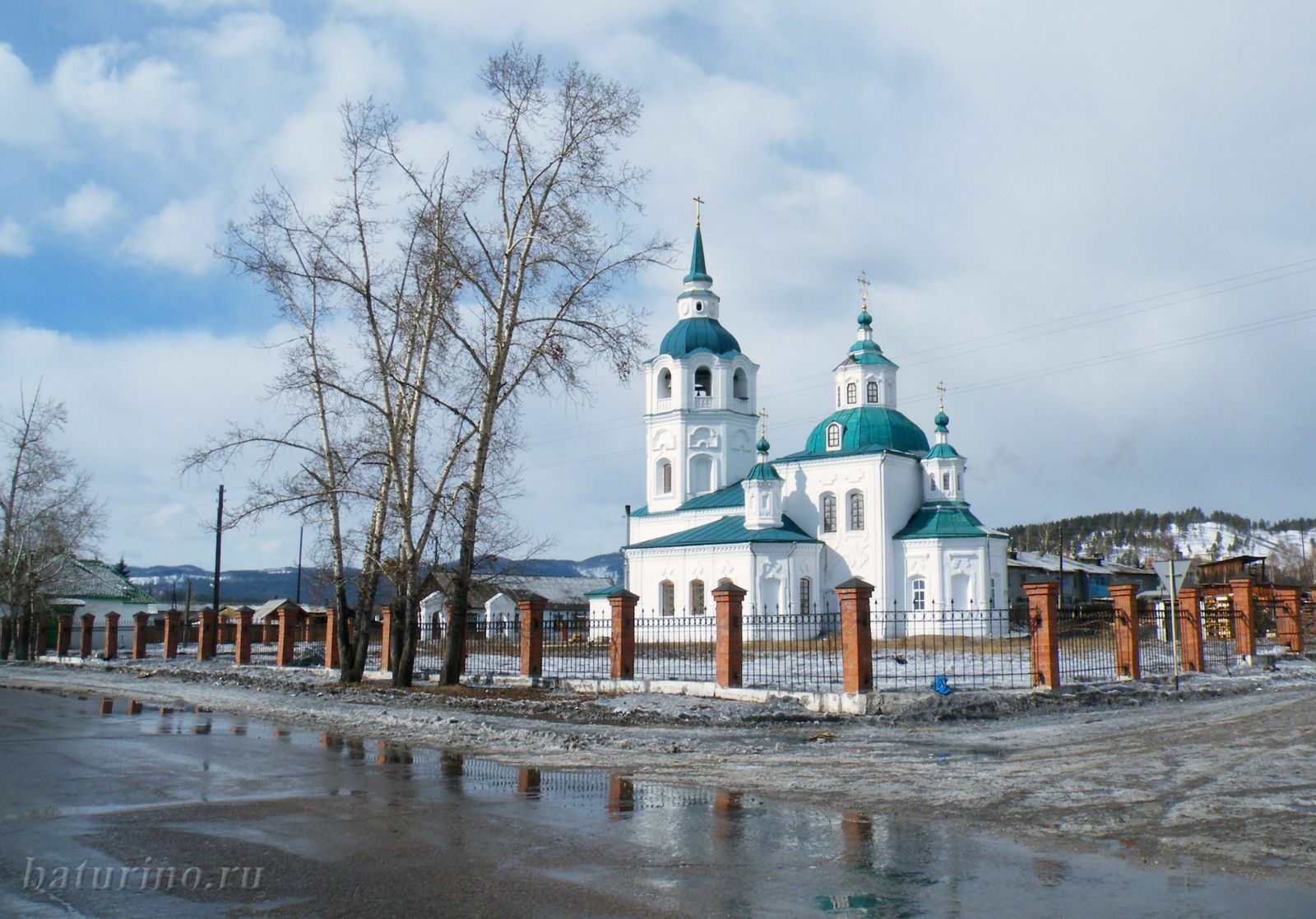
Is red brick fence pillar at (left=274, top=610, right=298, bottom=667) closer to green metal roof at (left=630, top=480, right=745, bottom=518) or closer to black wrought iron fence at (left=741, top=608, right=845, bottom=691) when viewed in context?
black wrought iron fence at (left=741, top=608, right=845, bottom=691)

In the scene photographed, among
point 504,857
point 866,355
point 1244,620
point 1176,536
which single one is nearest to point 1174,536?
point 1176,536

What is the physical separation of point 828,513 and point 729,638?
29902 mm

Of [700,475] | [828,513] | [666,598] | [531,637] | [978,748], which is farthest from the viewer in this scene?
[700,475]

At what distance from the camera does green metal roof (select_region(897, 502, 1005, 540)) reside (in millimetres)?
42906

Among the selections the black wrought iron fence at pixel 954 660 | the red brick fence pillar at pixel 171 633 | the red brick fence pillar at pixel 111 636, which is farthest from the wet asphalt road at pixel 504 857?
the red brick fence pillar at pixel 111 636

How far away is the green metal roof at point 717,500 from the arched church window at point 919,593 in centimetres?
810

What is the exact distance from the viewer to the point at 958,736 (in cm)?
1230

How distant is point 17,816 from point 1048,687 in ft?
45.7

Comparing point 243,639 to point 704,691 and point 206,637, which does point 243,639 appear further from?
point 704,691

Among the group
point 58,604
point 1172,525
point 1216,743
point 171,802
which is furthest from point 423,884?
point 1172,525

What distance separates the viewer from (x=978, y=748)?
11.0m

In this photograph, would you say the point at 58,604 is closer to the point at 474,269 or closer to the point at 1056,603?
the point at 474,269

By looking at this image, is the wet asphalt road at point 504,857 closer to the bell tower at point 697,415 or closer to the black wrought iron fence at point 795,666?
the black wrought iron fence at point 795,666

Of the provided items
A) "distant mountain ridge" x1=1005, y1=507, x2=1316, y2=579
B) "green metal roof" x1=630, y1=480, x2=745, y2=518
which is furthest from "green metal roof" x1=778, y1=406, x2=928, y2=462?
"distant mountain ridge" x1=1005, y1=507, x2=1316, y2=579
